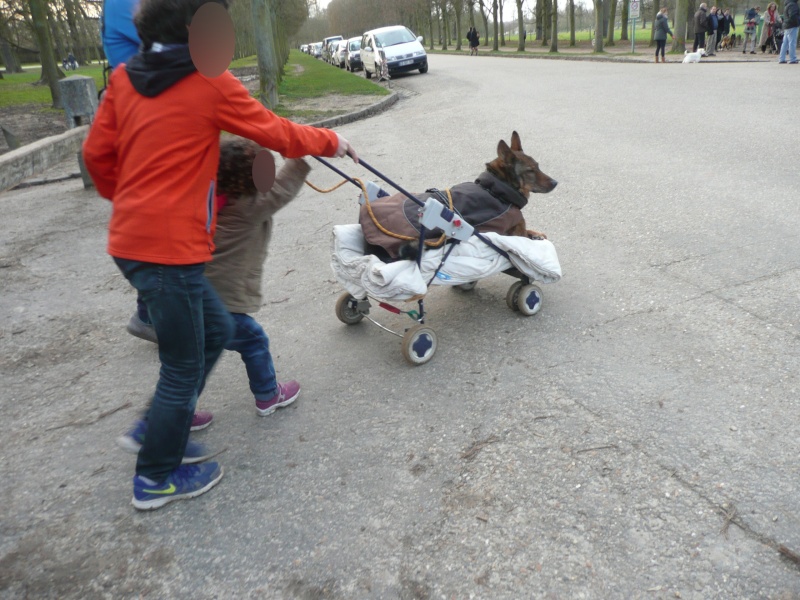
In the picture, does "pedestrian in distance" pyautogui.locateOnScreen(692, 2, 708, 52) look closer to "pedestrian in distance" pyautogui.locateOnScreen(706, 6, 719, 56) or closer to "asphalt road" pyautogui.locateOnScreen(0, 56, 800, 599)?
"pedestrian in distance" pyautogui.locateOnScreen(706, 6, 719, 56)

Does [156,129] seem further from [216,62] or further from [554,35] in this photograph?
[554,35]

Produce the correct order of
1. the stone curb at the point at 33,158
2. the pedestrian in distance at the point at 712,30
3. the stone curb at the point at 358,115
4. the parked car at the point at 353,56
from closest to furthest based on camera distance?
the stone curb at the point at 33,158, the stone curb at the point at 358,115, the pedestrian in distance at the point at 712,30, the parked car at the point at 353,56

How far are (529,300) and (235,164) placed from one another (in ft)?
6.79

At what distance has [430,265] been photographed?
3770mm

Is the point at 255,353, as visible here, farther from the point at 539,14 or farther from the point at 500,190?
the point at 539,14

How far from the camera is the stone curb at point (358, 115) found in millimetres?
12977

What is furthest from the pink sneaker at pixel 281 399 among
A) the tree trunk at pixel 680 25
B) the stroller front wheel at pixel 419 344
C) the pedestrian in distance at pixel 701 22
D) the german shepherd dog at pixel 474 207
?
the tree trunk at pixel 680 25

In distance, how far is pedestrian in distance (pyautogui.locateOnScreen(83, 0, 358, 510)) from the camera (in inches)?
87.4

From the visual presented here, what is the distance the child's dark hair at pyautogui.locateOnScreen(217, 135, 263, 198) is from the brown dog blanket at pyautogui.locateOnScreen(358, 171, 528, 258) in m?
0.95

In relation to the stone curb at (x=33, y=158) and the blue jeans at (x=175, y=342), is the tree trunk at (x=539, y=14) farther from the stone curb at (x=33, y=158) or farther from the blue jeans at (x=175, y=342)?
the blue jeans at (x=175, y=342)

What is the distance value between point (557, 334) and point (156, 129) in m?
2.55

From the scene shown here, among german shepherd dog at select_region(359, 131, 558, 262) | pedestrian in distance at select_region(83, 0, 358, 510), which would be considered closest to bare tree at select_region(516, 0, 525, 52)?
german shepherd dog at select_region(359, 131, 558, 262)

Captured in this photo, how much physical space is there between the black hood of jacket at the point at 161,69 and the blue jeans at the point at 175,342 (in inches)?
23.7

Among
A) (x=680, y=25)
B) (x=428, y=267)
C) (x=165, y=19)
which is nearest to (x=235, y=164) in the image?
(x=165, y=19)
